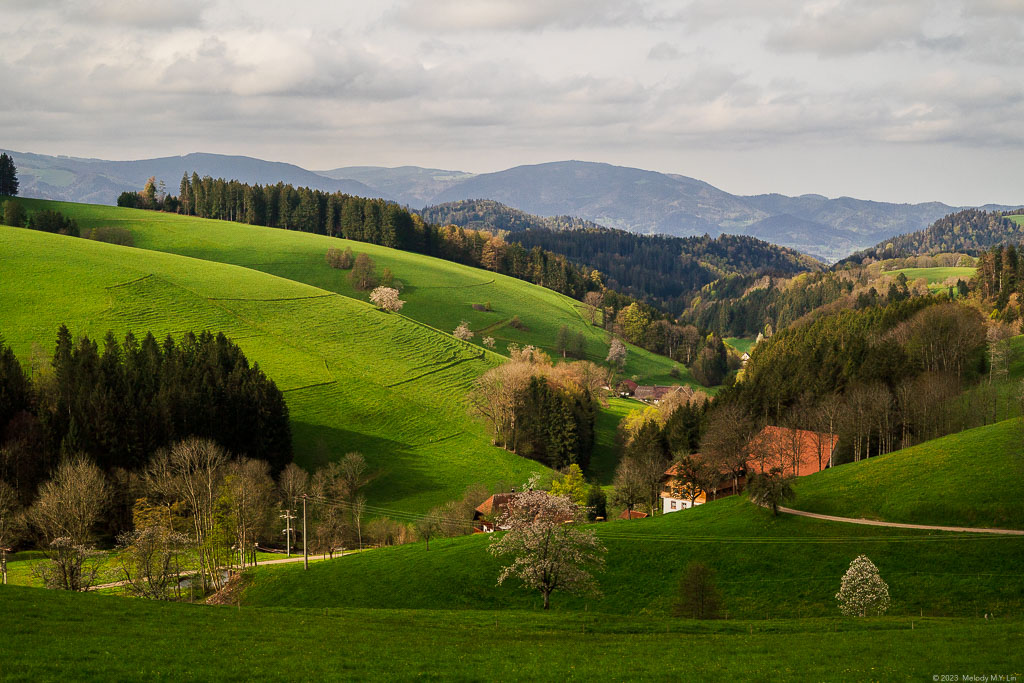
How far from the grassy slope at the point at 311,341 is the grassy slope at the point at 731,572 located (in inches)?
1087

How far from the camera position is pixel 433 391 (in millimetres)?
111875

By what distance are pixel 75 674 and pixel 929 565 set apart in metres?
49.4

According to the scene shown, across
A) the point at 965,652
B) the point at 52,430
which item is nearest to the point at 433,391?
the point at 52,430

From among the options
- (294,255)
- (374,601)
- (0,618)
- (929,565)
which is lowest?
(374,601)

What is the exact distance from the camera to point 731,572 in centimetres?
5319

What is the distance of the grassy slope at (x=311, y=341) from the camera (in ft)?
311

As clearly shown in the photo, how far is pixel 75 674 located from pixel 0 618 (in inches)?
299

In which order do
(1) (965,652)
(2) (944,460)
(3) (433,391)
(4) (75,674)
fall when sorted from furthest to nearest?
1. (3) (433,391)
2. (2) (944,460)
3. (1) (965,652)
4. (4) (75,674)

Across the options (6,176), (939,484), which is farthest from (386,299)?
(6,176)

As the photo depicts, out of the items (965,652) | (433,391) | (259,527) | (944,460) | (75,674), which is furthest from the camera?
(433,391)

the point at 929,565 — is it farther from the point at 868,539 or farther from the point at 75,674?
the point at 75,674

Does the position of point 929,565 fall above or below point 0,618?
below

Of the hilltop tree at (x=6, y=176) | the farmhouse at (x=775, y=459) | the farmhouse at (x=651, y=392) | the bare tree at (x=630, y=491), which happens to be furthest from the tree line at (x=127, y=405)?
the hilltop tree at (x=6, y=176)

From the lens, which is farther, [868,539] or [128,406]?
[128,406]
